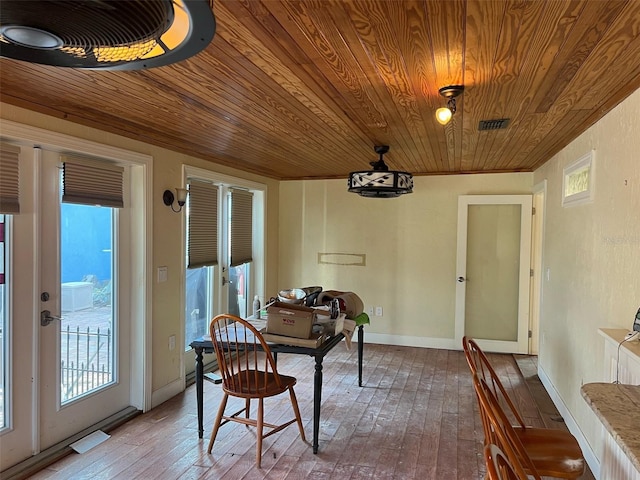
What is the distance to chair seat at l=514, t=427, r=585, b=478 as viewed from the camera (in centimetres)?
181

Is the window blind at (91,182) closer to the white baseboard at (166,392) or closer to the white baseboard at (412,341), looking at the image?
the white baseboard at (166,392)

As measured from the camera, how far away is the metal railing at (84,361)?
289 cm

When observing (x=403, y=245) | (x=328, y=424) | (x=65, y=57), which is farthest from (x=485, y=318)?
(x=65, y=57)

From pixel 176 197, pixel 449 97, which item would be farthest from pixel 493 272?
pixel 176 197

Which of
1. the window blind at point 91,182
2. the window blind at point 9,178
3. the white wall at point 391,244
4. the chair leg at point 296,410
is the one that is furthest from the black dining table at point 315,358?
the white wall at point 391,244

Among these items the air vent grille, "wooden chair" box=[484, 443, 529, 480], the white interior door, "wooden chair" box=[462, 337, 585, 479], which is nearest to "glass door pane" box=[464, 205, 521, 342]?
the white interior door

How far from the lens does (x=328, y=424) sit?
324 cm

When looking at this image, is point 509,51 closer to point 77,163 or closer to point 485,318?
point 77,163

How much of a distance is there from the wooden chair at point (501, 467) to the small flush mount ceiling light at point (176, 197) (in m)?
3.09

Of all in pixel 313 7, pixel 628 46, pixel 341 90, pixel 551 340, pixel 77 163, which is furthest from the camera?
pixel 551 340

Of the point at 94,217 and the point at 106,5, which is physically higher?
the point at 106,5

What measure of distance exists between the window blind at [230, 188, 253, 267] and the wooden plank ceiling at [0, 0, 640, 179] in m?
1.36

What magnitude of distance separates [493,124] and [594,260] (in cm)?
108

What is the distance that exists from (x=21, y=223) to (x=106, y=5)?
2.27 m
